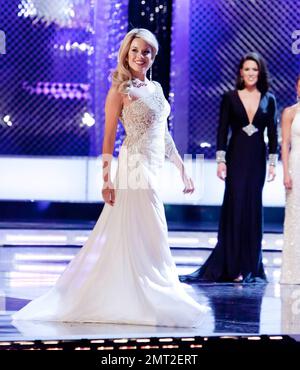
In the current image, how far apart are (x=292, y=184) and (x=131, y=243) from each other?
7.92 ft

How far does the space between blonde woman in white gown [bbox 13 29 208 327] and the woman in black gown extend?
1870 millimetres

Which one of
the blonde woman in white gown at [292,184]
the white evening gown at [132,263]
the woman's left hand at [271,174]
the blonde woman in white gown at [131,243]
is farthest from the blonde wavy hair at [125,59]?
A: the blonde woman in white gown at [292,184]

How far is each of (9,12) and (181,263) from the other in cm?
347

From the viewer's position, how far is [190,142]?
9.96 m

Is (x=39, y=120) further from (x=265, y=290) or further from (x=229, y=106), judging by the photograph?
(x=265, y=290)

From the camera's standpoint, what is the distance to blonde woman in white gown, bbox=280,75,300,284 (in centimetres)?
688

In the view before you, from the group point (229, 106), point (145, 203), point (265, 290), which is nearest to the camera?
point (145, 203)

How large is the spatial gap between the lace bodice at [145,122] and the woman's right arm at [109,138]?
6cm

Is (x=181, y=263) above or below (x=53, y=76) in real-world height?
below

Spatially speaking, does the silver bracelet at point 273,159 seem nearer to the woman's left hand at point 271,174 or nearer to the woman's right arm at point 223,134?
the woman's left hand at point 271,174

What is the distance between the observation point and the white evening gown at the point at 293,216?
684cm

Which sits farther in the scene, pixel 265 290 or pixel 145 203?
pixel 265 290
